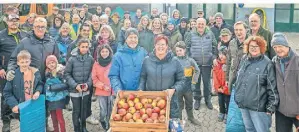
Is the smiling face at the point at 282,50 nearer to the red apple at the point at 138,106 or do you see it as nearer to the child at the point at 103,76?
the red apple at the point at 138,106

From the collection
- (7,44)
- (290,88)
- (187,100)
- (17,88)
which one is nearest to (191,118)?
(187,100)

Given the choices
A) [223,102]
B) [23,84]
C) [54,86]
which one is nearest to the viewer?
[23,84]

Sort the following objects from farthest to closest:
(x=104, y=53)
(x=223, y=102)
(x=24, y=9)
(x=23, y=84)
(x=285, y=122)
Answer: (x=24, y=9) < (x=223, y=102) < (x=104, y=53) < (x=23, y=84) < (x=285, y=122)

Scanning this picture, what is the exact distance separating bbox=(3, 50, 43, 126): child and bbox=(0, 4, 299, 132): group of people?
1cm

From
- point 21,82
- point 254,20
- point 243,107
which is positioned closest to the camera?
point 243,107

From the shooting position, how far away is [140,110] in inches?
188

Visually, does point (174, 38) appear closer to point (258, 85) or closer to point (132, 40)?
point (132, 40)

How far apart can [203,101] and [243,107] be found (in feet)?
10.5

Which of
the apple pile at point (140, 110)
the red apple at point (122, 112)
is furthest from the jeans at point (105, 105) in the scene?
the red apple at point (122, 112)

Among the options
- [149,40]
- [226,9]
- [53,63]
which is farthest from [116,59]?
[226,9]

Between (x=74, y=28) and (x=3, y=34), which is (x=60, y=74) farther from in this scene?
(x=74, y=28)

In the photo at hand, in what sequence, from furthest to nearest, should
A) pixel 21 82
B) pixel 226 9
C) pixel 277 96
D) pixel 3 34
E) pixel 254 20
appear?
1. pixel 226 9
2. pixel 3 34
3. pixel 254 20
4. pixel 21 82
5. pixel 277 96

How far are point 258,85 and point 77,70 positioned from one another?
272 cm

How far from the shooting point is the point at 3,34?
664 centimetres
